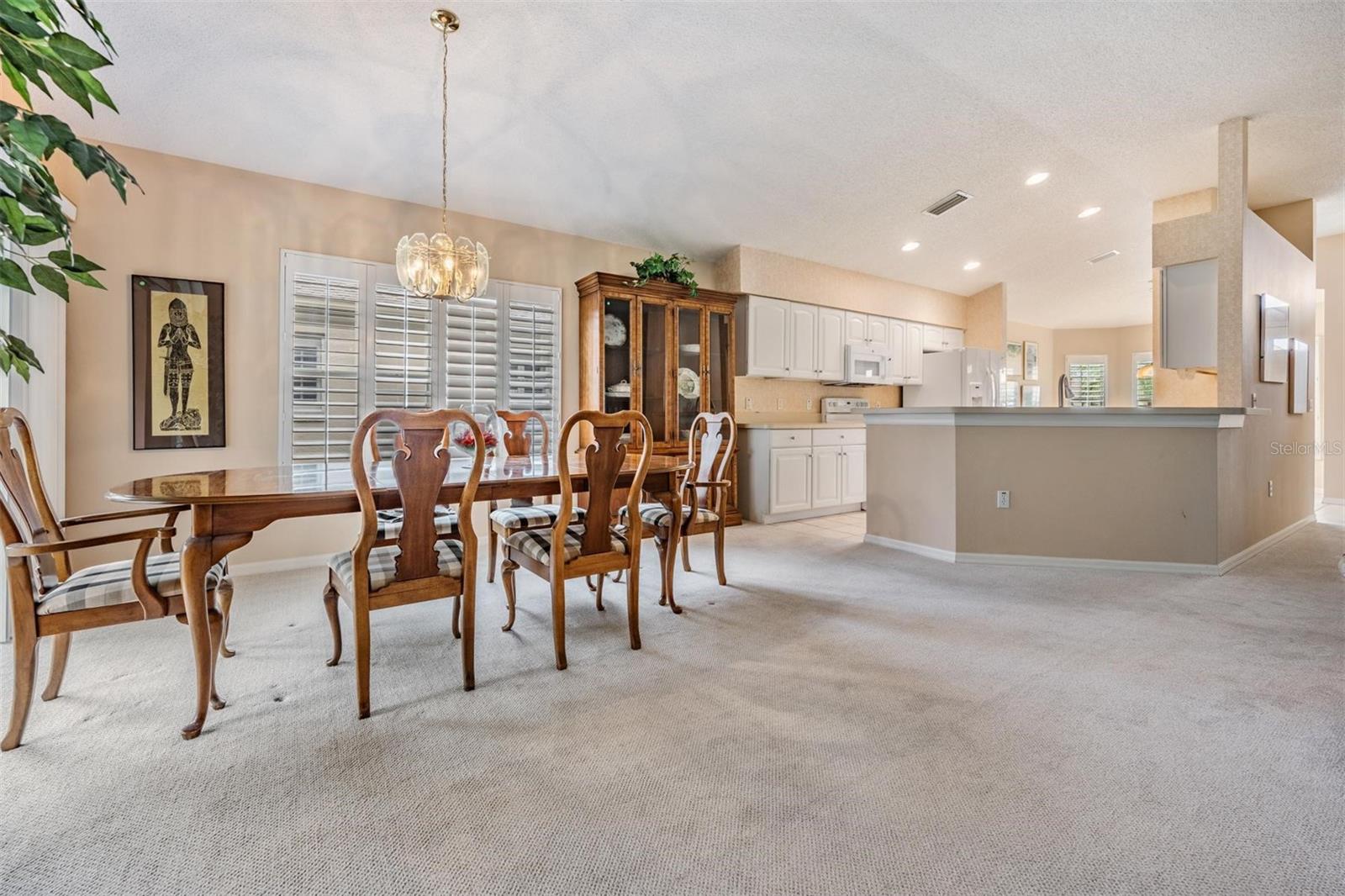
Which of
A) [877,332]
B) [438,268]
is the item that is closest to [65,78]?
[438,268]

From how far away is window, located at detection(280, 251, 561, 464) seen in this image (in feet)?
12.2

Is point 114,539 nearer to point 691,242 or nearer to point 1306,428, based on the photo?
point 691,242

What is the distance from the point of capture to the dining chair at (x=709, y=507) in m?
2.96

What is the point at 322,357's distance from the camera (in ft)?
12.4

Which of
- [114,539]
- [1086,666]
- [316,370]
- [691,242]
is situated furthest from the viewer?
[691,242]

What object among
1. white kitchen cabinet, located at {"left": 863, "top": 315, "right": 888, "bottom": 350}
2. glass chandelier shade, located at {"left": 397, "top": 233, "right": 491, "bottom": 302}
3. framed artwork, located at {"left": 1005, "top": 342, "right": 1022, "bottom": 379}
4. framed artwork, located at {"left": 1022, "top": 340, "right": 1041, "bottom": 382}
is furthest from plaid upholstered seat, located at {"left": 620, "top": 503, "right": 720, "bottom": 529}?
framed artwork, located at {"left": 1022, "top": 340, "right": 1041, "bottom": 382}

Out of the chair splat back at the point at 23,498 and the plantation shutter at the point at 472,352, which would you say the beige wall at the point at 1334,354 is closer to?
the plantation shutter at the point at 472,352

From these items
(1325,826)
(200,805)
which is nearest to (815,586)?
(1325,826)

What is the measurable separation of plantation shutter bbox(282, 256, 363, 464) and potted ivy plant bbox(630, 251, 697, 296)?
6.63 feet

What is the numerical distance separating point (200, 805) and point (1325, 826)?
8.95ft

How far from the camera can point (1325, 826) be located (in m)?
1.38

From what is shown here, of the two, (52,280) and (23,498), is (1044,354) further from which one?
(23,498)

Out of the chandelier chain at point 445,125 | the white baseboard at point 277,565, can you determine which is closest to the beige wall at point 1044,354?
the chandelier chain at point 445,125

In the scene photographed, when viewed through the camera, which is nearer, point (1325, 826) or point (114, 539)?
point (1325, 826)
